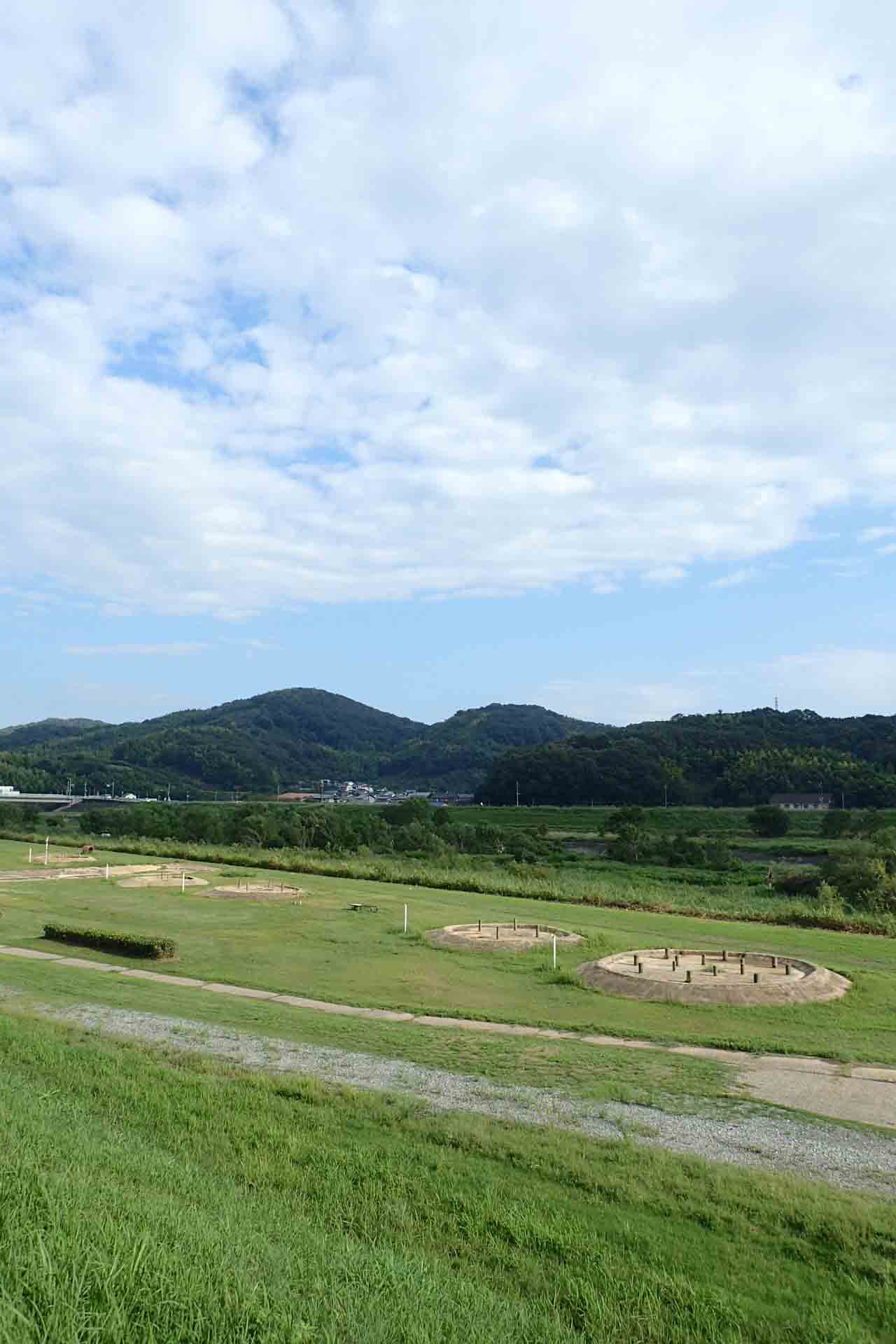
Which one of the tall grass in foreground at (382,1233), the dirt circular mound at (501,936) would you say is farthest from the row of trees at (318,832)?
the tall grass in foreground at (382,1233)

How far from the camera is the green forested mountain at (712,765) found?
99.1 m

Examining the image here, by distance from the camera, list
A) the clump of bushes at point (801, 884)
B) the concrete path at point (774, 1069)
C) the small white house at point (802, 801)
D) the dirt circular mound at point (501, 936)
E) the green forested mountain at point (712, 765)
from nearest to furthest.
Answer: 1. the concrete path at point (774, 1069)
2. the dirt circular mound at point (501, 936)
3. the clump of bushes at point (801, 884)
4. the small white house at point (802, 801)
5. the green forested mountain at point (712, 765)

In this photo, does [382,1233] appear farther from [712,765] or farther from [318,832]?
[712,765]

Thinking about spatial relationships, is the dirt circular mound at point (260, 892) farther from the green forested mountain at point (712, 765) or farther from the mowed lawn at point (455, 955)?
the green forested mountain at point (712, 765)

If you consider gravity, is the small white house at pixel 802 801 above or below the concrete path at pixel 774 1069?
above

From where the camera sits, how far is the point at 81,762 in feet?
462

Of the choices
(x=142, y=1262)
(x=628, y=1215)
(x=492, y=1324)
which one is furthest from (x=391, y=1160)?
(x=142, y=1262)

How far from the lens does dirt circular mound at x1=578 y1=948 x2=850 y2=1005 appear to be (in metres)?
15.8

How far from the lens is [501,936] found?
22156 millimetres

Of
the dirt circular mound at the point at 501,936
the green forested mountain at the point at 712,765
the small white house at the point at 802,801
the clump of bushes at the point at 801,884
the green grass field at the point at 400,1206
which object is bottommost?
the clump of bushes at the point at 801,884

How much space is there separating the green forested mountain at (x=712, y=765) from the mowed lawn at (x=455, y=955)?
72.7 m

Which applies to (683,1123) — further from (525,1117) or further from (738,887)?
(738,887)

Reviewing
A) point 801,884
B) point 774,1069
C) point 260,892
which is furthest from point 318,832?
point 774,1069

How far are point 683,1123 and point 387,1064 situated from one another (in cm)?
366
